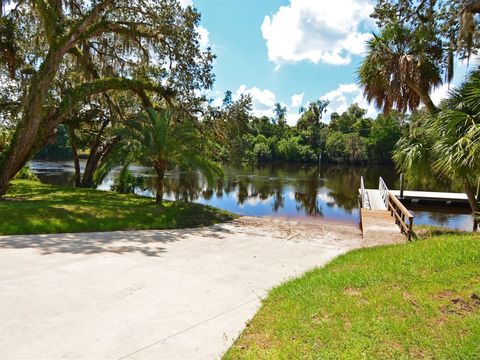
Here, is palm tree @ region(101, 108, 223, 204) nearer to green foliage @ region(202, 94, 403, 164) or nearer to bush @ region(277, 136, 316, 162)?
green foliage @ region(202, 94, 403, 164)

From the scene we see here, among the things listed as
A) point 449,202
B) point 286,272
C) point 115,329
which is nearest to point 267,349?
point 115,329

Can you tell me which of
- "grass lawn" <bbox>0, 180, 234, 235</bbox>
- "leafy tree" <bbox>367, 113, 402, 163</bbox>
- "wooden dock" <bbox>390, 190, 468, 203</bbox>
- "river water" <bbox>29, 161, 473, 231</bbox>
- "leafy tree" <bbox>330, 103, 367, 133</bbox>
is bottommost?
"river water" <bbox>29, 161, 473, 231</bbox>

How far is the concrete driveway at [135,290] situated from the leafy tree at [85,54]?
6173mm

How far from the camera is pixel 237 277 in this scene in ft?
18.0

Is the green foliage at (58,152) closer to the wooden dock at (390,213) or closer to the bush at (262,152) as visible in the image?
the bush at (262,152)

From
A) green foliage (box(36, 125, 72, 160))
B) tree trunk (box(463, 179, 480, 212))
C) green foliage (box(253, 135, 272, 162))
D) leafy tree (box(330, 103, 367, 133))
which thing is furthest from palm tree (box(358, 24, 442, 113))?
green foliage (box(36, 125, 72, 160))

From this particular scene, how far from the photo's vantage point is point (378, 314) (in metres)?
3.67

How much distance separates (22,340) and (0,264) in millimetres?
2654

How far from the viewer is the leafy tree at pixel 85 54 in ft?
38.1

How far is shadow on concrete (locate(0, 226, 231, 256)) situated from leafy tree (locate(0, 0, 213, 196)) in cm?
585

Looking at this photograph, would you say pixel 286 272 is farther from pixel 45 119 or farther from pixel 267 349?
pixel 45 119

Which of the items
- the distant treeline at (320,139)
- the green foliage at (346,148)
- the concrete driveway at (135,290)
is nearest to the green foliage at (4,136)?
the concrete driveway at (135,290)

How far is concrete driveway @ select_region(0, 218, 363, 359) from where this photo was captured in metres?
3.32

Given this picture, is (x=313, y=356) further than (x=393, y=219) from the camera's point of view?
No
